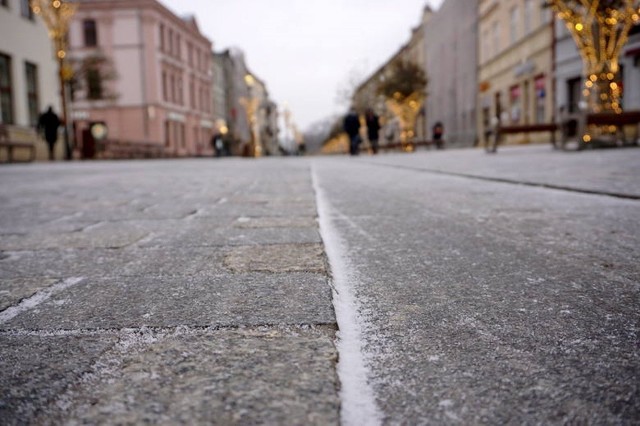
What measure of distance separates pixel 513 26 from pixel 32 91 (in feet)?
66.8

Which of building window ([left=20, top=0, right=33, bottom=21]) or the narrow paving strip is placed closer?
the narrow paving strip

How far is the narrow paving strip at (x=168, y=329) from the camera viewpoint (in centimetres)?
76

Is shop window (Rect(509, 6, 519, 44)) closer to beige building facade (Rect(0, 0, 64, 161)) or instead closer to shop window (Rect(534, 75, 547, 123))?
shop window (Rect(534, 75, 547, 123))

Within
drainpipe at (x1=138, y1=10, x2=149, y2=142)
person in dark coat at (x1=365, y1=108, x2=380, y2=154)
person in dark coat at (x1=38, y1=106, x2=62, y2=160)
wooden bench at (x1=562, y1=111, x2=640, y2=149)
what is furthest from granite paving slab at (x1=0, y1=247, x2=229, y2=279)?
drainpipe at (x1=138, y1=10, x2=149, y2=142)

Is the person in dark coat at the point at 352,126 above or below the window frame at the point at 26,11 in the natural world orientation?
below

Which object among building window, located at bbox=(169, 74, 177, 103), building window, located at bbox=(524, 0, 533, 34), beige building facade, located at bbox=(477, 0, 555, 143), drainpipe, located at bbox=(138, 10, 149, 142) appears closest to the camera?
beige building facade, located at bbox=(477, 0, 555, 143)

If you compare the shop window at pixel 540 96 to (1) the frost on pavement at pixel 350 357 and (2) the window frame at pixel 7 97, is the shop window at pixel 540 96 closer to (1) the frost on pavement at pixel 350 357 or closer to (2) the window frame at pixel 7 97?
(2) the window frame at pixel 7 97

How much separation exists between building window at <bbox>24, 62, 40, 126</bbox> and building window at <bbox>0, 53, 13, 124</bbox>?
1365 mm

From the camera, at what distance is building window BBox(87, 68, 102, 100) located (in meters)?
27.5

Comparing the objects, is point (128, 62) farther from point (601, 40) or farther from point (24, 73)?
point (601, 40)

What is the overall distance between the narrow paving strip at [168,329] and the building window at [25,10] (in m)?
21.8

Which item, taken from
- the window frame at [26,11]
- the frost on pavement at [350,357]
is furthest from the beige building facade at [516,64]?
the frost on pavement at [350,357]

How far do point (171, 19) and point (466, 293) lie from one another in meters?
43.3

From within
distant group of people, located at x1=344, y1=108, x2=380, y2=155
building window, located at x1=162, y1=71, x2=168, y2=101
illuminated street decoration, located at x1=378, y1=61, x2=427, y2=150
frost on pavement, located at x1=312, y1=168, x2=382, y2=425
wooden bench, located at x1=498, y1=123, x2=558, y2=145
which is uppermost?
building window, located at x1=162, y1=71, x2=168, y2=101
